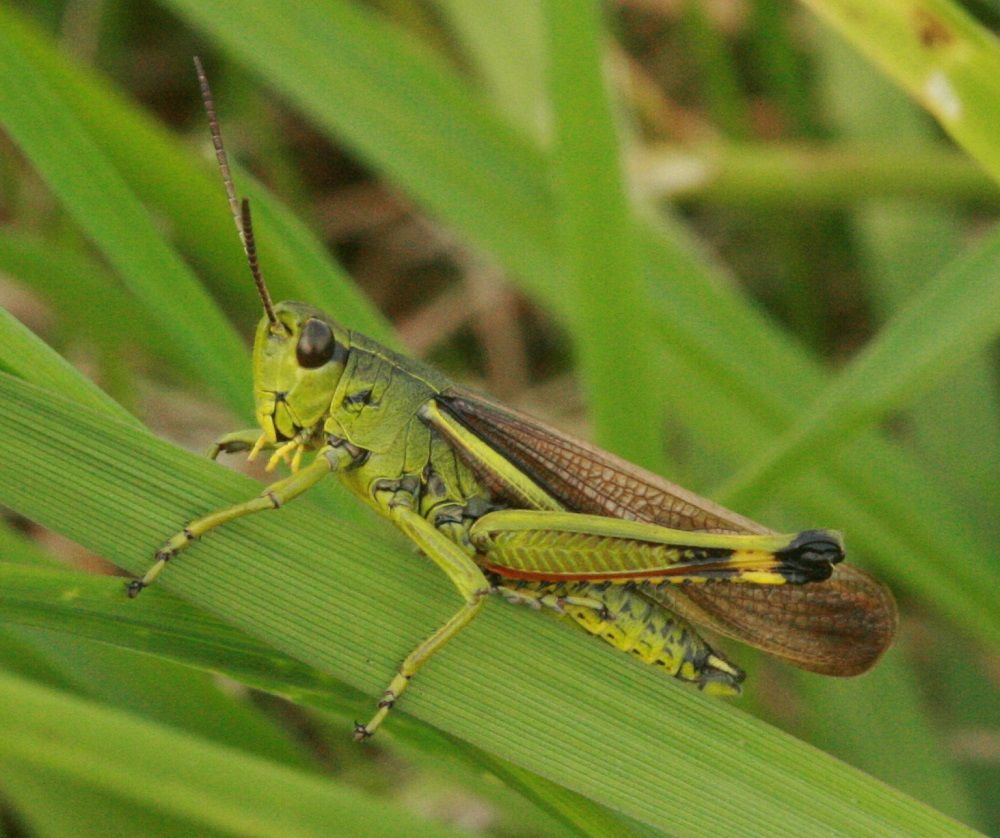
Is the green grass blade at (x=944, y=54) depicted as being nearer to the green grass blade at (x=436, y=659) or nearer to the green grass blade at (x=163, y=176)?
the green grass blade at (x=163, y=176)

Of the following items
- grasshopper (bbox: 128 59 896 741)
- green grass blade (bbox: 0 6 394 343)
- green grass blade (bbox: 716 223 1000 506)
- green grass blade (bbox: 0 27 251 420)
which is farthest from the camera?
green grass blade (bbox: 0 6 394 343)

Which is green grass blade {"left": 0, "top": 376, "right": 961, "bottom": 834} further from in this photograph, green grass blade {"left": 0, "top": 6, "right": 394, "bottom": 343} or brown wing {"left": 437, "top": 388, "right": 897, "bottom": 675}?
green grass blade {"left": 0, "top": 6, "right": 394, "bottom": 343}

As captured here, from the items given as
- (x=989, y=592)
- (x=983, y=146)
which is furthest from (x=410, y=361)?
(x=989, y=592)

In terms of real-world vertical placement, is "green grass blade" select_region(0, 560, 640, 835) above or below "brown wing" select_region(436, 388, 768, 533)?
below

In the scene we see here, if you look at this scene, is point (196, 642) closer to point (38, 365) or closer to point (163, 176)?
point (38, 365)

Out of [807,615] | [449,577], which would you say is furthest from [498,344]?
[449,577]

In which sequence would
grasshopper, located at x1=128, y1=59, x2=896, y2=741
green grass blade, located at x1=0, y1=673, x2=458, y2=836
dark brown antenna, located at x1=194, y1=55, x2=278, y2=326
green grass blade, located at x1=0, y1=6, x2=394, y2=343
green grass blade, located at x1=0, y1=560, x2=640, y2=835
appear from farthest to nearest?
green grass blade, located at x1=0, y1=6, x2=394, y2=343 → grasshopper, located at x1=128, y1=59, x2=896, y2=741 → dark brown antenna, located at x1=194, y1=55, x2=278, y2=326 → green grass blade, located at x1=0, y1=560, x2=640, y2=835 → green grass blade, located at x1=0, y1=673, x2=458, y2=836

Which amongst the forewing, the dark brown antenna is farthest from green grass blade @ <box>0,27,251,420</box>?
the forewing
